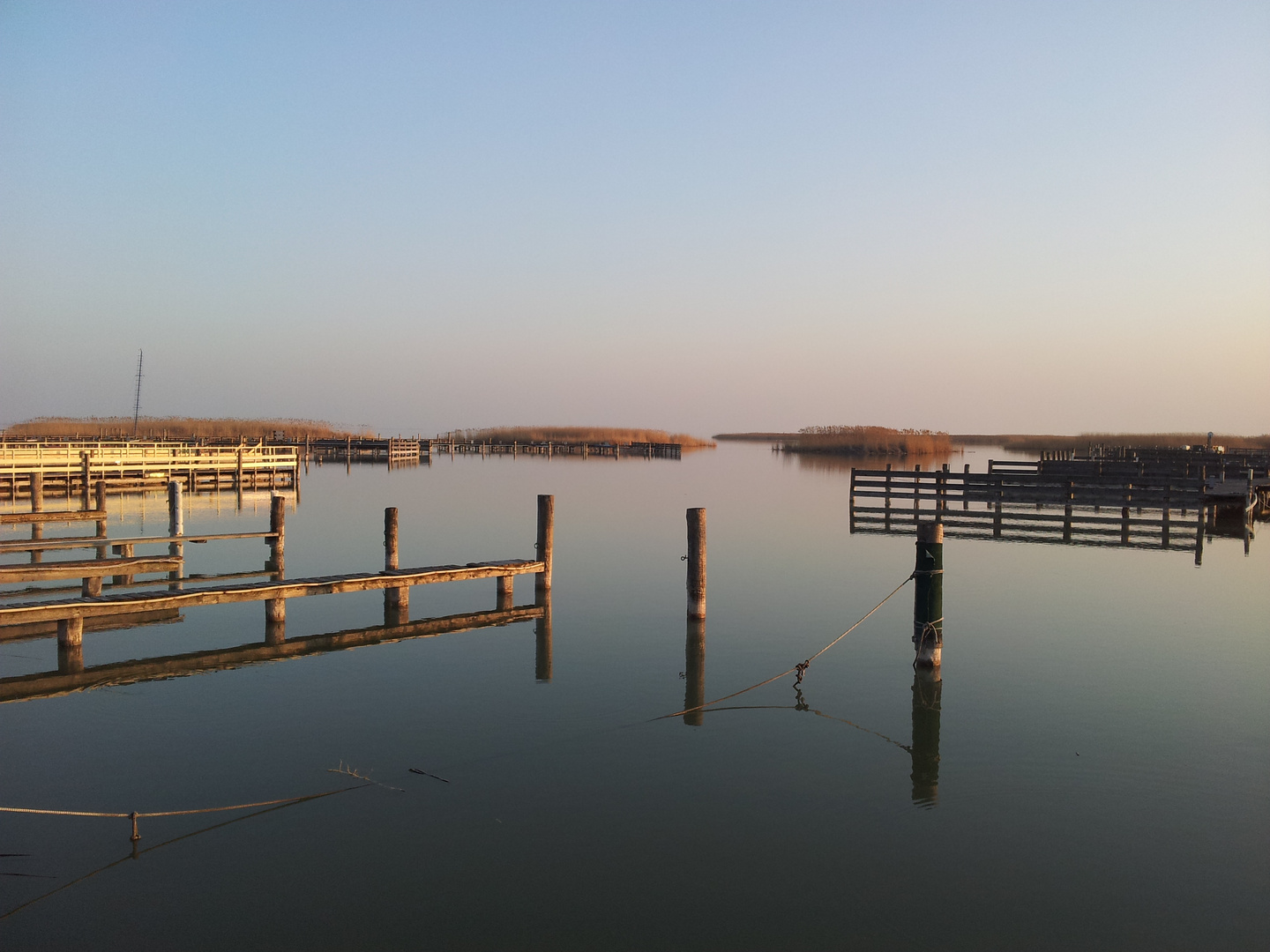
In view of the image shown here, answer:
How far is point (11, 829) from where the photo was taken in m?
7.40

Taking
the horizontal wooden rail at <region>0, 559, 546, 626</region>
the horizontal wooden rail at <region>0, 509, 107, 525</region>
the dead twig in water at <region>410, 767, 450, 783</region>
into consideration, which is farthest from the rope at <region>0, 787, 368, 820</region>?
the horizontal wooden rail at <region>0, 509, 107, 525</region>

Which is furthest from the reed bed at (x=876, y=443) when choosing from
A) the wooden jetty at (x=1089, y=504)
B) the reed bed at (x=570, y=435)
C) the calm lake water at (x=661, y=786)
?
the calm lake water at (x=661, y=786)

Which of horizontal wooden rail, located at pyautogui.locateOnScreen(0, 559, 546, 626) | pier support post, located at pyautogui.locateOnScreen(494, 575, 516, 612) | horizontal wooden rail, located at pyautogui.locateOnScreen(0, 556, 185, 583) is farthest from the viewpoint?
pier support post, located at pyautogui.locateOnScreen(494, 575, 516, 612)

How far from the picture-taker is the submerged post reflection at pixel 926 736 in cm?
875

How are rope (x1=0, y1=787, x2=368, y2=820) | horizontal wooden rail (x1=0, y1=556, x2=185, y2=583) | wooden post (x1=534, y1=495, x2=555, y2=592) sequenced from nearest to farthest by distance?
rope (x1=0, y1=787, x2=368, y2=820)
horizontal wooden rail (x1=0, y1=556, x2=185, y2=583)
wooden post (x1=534, y1=495, x2=555, y2=592)

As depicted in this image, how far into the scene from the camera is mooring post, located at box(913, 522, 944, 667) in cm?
1161

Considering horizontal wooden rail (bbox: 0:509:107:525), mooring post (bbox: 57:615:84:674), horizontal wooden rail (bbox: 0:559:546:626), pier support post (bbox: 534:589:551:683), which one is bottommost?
pier support post (bbox: 534:589:551:683)

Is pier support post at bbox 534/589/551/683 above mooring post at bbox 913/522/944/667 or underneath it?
underneath

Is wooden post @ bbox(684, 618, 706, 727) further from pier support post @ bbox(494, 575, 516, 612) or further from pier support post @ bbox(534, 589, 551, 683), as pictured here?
pier support post @ bbox(494, 575, 516, 612)

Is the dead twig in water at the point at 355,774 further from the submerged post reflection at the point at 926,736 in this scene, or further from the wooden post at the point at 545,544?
the wooden post at the point at 545,544

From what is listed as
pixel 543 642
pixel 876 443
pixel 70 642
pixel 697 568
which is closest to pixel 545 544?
pixel 543 642

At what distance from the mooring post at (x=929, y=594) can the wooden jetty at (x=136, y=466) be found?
32.9 metres

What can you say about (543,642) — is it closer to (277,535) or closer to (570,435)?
(277,535)

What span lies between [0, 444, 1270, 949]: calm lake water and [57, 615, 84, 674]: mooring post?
0.24 metres
